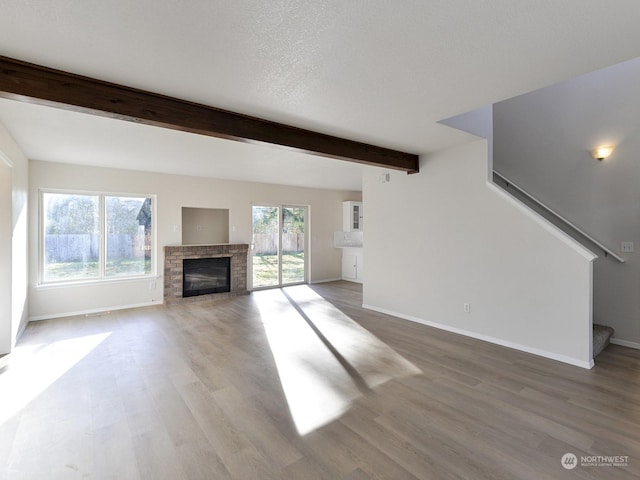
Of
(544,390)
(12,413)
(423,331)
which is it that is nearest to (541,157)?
(423,331)

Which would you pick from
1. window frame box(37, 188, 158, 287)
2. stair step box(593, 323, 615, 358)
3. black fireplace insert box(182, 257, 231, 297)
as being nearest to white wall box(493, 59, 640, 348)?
stair step box(593, 323, 615, 358)

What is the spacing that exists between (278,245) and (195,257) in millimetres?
2059

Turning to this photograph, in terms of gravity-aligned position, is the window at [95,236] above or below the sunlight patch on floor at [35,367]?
above

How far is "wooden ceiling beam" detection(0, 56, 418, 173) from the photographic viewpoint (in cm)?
215

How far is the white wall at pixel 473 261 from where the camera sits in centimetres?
342

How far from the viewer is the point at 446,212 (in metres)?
4.46

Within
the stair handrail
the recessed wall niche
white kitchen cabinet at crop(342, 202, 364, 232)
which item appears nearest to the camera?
the stair handrail

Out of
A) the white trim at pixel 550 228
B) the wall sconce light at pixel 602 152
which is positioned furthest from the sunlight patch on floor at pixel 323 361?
the wall sconce light at pixel 602 152

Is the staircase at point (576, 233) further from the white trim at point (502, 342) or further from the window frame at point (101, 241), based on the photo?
the window frame at point (101, 241)

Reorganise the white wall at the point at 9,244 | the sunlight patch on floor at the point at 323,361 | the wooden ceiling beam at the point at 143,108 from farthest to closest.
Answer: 1. the white wall at the point at 9,244
2. the sunlight patch on floor at the point at 323,361
3. the wooden ceiling beam at the point at 143,108

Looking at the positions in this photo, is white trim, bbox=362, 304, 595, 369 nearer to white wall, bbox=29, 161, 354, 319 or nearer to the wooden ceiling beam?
the wooden ceiling beam

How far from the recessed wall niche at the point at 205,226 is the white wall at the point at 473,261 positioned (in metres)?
3.41

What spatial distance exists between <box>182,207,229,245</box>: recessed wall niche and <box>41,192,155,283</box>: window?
89 cm

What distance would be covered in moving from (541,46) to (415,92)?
84 centimetres
